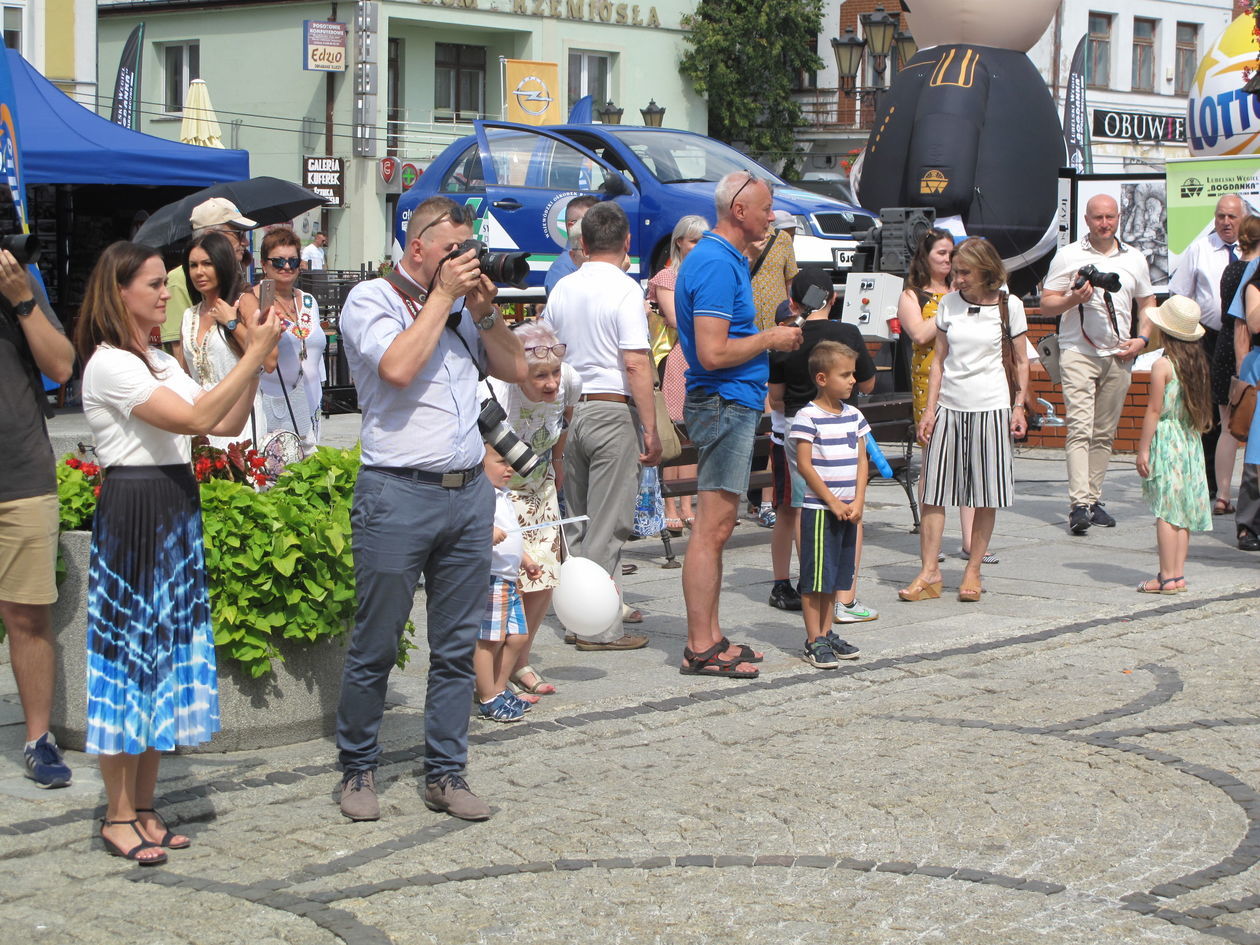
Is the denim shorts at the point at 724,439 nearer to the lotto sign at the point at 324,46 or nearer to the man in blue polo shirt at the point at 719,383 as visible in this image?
the man in blue polo shirt at the point at 719,383

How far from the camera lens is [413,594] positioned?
207 inches

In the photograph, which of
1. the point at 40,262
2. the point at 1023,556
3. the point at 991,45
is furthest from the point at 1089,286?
the point at 40,262

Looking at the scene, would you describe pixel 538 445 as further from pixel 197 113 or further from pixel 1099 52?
pixel 1099 52

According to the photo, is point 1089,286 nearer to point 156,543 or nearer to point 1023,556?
point 1023,556

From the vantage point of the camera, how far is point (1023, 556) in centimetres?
1008

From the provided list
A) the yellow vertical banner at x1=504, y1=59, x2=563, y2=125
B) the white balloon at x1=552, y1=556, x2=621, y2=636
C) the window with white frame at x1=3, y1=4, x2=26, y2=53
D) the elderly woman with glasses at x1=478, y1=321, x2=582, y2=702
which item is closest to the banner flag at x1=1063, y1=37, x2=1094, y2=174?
the yellow vertical banner at x1=504, y1=59, x2=563, y2=125

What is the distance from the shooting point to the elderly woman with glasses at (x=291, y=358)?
792 cm

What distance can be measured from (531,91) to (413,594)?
30402 millimetres

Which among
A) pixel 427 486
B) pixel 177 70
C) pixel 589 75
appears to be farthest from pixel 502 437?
pixel 177 70

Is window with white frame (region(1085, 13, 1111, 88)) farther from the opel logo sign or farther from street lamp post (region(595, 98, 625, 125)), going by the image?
street lamp post (region(595, 98, 625, 125))

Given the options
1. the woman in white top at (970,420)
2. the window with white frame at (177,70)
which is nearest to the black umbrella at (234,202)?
the woman in white top at (970,420)

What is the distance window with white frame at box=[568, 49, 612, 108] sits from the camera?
155 feet

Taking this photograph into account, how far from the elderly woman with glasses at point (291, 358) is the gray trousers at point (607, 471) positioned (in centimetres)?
137

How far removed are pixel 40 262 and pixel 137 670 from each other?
585 inches
